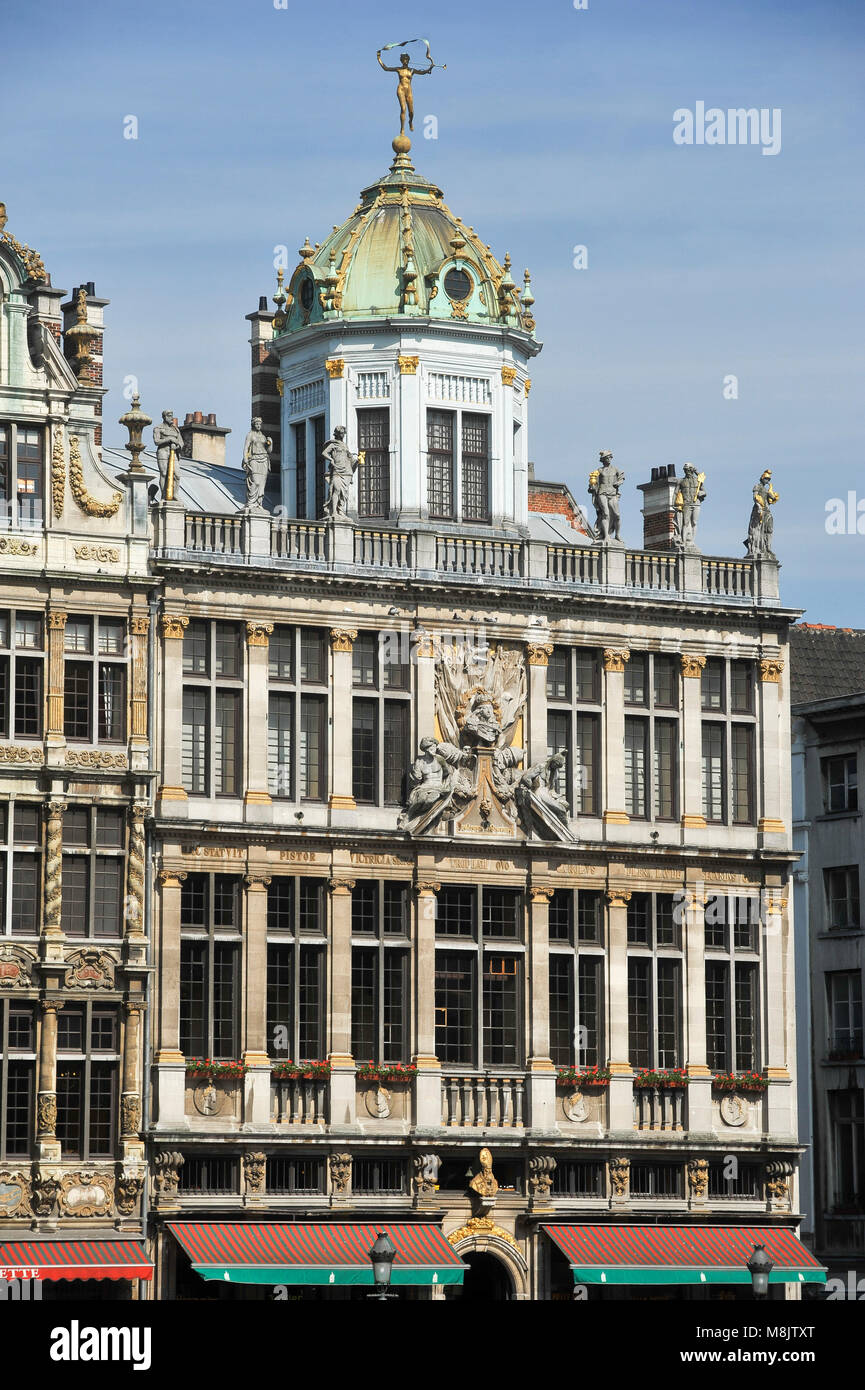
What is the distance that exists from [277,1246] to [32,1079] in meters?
5.12

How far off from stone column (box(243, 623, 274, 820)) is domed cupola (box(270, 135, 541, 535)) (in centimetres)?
442

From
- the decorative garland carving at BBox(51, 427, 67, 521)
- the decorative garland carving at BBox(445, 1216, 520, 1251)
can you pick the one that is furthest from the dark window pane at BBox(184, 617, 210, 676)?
the decorative garland carving at BBox(445, 1216, 520, 1251)

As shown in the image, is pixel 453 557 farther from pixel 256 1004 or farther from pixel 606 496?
pixel 256 1004

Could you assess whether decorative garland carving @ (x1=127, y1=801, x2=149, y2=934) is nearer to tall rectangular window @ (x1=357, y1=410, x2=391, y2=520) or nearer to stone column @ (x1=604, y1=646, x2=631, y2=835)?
tall rectangular window @ (x1=357, y1=410, x2=391, y2=520)

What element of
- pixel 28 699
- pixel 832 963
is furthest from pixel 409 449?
pixel 832 963

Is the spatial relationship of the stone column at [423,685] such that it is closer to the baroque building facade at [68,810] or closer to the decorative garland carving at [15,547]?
the baroque building facade at [68,810]

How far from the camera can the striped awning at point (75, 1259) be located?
45.8 metres

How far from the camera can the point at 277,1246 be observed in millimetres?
48031

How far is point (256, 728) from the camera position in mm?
50094

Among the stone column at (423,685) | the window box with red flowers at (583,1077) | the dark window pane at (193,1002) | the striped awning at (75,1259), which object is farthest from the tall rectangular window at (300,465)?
the striped awning at (75,1259)

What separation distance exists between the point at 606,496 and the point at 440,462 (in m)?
3.33

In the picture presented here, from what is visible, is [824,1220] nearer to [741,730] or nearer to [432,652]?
[741,730]

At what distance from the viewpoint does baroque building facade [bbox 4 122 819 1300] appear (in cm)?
4906
